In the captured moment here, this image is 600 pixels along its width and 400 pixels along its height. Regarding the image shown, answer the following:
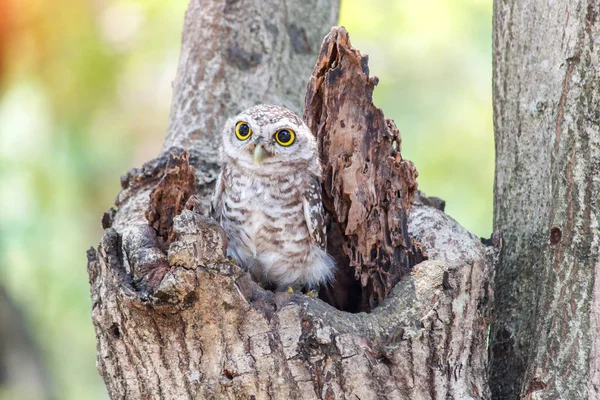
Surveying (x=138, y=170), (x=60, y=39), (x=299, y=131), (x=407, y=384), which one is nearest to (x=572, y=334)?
(x=407, y=384)

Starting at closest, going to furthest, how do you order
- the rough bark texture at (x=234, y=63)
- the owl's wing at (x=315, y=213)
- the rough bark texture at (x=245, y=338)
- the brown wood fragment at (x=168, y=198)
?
the rough bark texture at (x=245, y=338)
the brown wood fragment at (x=168, y=198)
the owl's wing at (x=315, y=213)
the rough bark texture at (x=234, y=63)

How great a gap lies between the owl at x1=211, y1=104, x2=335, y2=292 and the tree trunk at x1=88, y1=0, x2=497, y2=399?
0.58 ft

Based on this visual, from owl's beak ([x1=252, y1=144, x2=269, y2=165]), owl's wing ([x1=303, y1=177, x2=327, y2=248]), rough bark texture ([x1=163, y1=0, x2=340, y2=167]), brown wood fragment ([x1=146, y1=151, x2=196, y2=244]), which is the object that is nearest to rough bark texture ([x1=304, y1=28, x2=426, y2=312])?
owl's wing ([x1=303, y1=177, x2=327, y2=248])

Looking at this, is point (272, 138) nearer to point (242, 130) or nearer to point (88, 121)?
point (242, 130)

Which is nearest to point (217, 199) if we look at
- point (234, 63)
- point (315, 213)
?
point (315, 213)

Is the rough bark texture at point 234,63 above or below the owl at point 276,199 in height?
above

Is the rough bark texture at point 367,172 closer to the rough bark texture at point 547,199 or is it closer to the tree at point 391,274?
the tree at point 391,274

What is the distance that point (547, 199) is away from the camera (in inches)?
128

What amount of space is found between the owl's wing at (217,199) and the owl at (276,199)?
2 centimetres

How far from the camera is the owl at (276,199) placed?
377cm

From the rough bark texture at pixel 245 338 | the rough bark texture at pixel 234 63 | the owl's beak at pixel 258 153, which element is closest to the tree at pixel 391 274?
the rough bark texture at pixel 245 338

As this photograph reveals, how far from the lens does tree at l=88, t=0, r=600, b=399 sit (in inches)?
110

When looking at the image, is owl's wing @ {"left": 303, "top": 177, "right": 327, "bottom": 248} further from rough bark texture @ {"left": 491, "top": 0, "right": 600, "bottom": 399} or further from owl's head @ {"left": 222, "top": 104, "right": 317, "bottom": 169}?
rough bark texture @ {"left": 491, "top": 0, "right": 600, "bottom": 399}

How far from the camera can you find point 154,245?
3127mm
